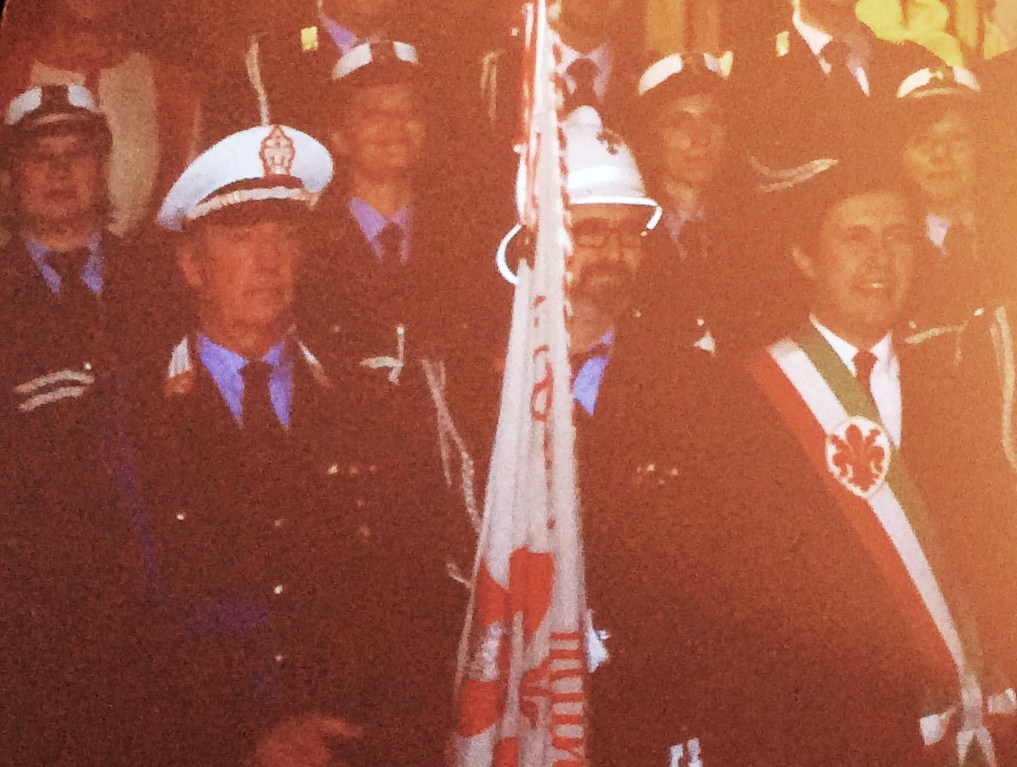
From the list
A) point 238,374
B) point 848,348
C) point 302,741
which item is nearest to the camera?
point 302,741

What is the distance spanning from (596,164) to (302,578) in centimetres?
83

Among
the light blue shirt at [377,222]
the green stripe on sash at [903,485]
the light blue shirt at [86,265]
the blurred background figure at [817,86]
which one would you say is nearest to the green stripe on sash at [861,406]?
the green stripe on sash at [903,485]

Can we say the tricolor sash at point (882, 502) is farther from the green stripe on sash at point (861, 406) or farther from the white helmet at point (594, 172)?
the white helmet at point (594, 172)

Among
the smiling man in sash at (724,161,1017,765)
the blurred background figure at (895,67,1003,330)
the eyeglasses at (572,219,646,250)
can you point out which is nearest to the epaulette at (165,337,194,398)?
the eyeglasses at (572,219,646,250)

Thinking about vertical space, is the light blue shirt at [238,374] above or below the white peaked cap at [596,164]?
below

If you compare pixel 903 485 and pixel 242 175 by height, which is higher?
pixel 242 175

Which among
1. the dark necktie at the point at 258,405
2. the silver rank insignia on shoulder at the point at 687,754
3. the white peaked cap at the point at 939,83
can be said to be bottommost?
the silver rank insignia on shoulder at the point at 687,754

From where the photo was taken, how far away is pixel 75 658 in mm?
1840

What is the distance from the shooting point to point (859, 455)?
200cm

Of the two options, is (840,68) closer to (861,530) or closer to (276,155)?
(861,530)

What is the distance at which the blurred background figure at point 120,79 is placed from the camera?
1986 mm

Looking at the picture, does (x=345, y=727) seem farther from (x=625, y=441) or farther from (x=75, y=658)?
(x=625, y=441)

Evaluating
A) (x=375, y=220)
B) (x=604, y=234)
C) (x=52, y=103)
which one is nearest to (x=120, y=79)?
(x=52, y=103)

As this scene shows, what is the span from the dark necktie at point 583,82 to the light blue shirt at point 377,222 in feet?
1.10
